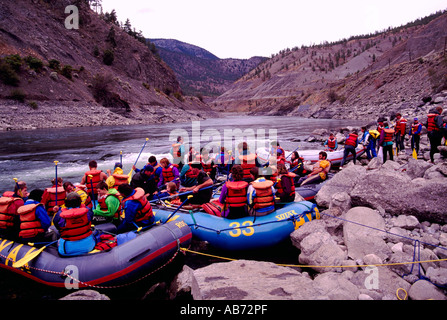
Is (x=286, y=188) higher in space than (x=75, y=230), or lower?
higher

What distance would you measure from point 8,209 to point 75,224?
1.65m

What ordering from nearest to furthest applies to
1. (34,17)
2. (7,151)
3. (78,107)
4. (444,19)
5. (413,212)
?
(413,212) → (7,151) → (78,107) → (34,17) → (444,19)

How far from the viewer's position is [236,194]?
5.81 m

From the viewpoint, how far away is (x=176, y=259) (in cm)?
551

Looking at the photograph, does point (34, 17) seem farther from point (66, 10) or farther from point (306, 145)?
point (306, 145)

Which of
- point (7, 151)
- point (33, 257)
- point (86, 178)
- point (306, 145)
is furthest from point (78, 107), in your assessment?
point (33, 257)

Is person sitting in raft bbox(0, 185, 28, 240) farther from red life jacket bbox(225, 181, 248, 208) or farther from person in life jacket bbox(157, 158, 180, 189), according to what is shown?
red life jacket bbox(225, 181, 248, 208)

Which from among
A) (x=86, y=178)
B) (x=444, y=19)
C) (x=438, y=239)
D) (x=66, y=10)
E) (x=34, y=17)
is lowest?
(x=438, y=239)

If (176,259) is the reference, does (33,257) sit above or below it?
above

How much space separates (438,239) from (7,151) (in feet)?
72.9

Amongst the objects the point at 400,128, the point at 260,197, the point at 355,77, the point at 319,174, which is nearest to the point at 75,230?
the point at 260,197

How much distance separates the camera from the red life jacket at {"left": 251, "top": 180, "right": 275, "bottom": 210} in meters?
5.75

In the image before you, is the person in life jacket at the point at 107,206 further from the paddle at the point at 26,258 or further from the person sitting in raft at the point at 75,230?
the paddle at the point at 26,258

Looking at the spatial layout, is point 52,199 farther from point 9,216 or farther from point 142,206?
Answer: point 142,206
